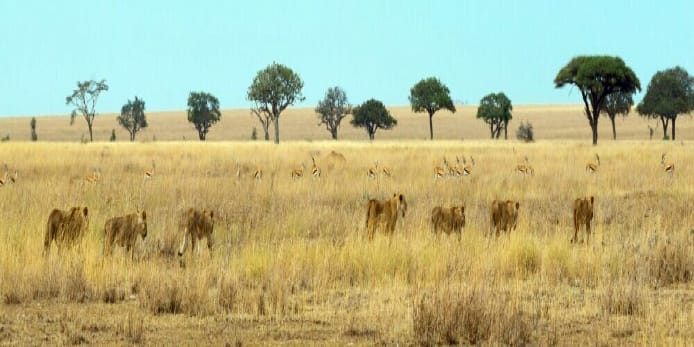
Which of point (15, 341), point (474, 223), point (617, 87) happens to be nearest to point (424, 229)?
point (474, 223)

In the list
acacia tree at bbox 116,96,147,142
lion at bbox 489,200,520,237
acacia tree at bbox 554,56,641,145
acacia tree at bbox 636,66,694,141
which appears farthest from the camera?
acacia tree at bbox 116,96,147,142

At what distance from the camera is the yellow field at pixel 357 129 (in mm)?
125500

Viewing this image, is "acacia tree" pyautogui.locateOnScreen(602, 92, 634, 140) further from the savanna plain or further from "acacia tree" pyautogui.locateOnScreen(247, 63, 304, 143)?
→ the savanna plain

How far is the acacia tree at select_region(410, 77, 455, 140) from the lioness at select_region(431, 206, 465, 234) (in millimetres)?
82563

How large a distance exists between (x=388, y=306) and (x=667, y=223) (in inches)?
303

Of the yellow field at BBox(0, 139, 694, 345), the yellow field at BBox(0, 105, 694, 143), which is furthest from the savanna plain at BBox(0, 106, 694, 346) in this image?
the yellow field at BBox(0, 105, 694, 143)

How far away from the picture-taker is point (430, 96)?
309ft

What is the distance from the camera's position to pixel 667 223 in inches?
553

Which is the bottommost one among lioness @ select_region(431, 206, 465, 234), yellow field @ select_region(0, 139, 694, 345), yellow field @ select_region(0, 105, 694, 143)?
yellow field @ select_region(0, 139, 694, 345)

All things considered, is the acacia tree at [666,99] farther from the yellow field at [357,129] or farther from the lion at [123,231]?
the lion at [123,231]

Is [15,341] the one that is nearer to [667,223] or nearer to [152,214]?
[152,214]

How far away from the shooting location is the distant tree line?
5884 centimetres

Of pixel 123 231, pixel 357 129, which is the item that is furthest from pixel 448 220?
pixel 357 129

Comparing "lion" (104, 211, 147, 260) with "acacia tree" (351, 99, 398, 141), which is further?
"acacia tree" (351, 99, 398, 141)
